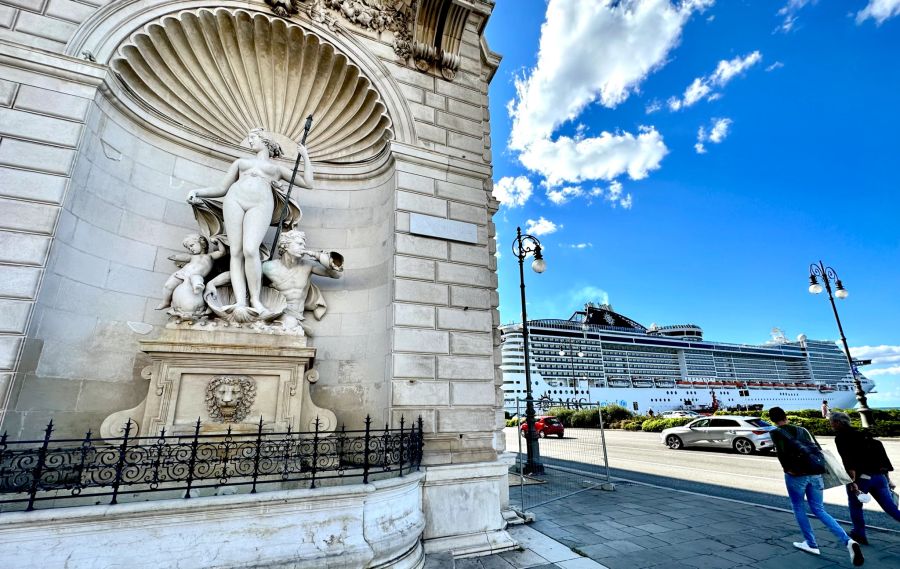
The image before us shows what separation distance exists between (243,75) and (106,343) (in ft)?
Result: 17.4

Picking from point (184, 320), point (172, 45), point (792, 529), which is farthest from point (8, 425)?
point (792, 529)

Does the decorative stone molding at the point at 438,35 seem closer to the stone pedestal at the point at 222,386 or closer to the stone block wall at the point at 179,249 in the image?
the stone block wall at the point at 179,249

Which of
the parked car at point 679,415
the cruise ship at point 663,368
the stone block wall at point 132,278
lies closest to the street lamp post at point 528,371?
the stone block wall at point 132,278

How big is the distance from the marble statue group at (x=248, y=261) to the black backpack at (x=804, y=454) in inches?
267

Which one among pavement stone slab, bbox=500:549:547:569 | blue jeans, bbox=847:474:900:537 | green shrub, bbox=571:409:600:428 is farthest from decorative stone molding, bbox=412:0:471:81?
green shrub, bbox=571:409:600:428

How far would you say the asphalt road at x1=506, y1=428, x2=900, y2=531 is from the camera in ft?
24.8

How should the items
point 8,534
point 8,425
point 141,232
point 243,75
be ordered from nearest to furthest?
point 8,534
point 8,425
point 141,232
point 243,75

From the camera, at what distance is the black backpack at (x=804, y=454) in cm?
489

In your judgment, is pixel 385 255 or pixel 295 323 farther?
pixel 385 255

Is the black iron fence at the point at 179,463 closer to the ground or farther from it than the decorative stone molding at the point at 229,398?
closer to the ground

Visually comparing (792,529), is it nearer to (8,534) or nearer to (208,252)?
(8,534)

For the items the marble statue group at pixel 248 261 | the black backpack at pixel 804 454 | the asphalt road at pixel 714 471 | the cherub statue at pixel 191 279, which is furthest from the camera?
the asphalt road at pixel 714 471

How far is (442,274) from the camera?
648 cm

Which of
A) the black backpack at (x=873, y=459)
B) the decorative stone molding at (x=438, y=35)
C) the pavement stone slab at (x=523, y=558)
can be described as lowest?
the pavement stone slab at (x=523, y=558)
